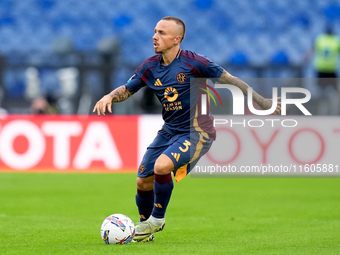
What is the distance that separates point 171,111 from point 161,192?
701 millimetres

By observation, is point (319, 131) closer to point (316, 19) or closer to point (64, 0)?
point (316, 19)

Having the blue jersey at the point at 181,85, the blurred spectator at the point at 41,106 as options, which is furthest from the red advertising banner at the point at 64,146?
the blue jersey at the point at 181,85

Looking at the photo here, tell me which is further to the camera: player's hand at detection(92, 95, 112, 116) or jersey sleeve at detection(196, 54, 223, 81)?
jersey sleeve at detection(196, 54, 223, 81)

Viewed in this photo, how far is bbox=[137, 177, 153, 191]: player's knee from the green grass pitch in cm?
45

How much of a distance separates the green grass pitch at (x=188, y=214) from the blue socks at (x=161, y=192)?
262mm

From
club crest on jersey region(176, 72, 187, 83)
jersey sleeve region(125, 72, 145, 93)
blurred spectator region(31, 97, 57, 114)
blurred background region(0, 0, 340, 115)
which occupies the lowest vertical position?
blurred spectator region(31, 97, 57, 114)

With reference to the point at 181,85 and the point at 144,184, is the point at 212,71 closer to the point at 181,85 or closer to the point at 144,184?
the point at 181,85

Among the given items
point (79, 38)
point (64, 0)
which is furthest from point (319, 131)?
point (64, 0)

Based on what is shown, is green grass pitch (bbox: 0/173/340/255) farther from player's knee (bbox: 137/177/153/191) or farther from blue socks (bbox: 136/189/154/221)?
player's knee (bbox: 137/177/153/191)

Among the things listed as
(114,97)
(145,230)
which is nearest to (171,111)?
(114,97)

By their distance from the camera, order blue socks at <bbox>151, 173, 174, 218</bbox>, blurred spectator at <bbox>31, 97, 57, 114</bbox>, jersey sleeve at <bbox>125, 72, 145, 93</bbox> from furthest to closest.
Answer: blurred spectator at <bbox>31, 97, 57, 114</bbox>
jersey sleeve at <bbox>125, 72, 145, 93</bbox>
blue socks at <bbox>151, 173, 174, 218</bbox>

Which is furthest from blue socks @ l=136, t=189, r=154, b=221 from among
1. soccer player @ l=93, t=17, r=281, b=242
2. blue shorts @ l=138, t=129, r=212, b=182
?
blue shorts @ l=138, t=129, r=212, b=182

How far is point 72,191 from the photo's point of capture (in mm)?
10211

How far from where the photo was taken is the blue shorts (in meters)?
5.54
